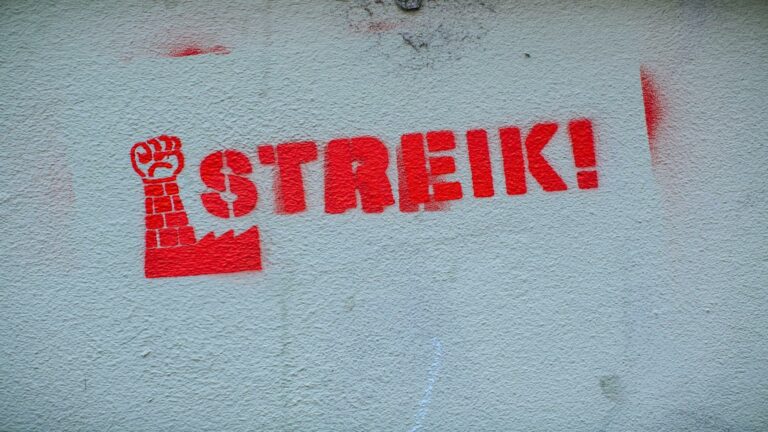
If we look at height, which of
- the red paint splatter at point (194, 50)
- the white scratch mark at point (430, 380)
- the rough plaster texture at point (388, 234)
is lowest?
the white scratch mark at point (430, 380)

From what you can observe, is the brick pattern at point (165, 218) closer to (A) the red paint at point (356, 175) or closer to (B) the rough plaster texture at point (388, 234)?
(B) the rough plaster texture at point (388, 234)

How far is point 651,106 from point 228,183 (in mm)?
2019

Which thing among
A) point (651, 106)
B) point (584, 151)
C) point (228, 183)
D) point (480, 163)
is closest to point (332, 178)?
point (228, 183)

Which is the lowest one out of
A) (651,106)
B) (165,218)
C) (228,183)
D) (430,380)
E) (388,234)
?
(430,380)

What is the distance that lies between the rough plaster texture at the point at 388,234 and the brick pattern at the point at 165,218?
0.06 m

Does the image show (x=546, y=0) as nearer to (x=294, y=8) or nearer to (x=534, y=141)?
(x=534, y=141)

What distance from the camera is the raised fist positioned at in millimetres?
2621

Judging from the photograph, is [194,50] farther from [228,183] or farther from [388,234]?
[388,234]

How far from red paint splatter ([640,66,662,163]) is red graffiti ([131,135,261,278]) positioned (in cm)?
190

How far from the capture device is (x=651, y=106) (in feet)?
8.72

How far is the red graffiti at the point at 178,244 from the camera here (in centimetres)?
262

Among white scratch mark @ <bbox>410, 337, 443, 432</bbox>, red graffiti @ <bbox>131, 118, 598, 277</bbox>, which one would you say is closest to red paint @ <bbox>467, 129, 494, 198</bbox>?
red graffiti @ <bbox>131, 118, 598, 277</bbox>

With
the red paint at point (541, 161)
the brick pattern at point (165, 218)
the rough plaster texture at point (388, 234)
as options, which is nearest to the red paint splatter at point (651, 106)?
the rough plaster texture at point (388, 234)

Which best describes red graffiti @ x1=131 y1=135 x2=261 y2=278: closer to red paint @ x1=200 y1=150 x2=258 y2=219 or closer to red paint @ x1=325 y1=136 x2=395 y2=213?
red paint @ x1=200 y1=150 x2=258 y2=219
